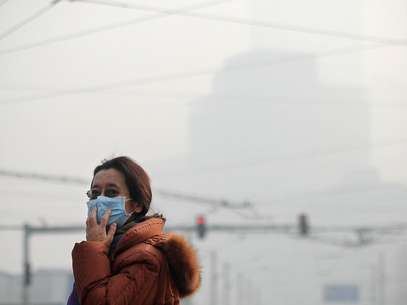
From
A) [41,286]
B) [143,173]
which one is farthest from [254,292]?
[143,173]

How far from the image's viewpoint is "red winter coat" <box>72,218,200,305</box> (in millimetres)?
3389

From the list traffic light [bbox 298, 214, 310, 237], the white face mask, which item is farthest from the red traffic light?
the white face mask

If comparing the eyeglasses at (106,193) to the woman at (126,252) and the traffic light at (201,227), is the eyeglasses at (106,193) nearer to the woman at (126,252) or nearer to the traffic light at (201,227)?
the woman at (126,252)

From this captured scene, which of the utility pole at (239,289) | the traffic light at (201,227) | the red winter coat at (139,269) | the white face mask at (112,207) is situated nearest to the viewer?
the red winter coat at (139,269)

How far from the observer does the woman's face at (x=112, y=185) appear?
3.65 meters

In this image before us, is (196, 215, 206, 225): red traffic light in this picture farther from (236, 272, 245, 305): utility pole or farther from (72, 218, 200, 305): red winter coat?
(236, 272, 245, 305): utility pole

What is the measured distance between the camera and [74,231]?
38188 mm

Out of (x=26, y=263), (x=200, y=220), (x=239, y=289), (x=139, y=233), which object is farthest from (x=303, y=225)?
(x=239, y=289)

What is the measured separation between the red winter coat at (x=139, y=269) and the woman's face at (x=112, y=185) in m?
0.08

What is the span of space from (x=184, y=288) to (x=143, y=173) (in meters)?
0.38

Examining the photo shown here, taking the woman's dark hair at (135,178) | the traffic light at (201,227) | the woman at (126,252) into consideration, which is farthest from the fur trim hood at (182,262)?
the traffic light at (201,227)

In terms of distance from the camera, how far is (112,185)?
3.67m

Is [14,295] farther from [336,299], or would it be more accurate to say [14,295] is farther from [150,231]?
[150,231]

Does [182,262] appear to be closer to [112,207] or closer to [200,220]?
[112,207]
